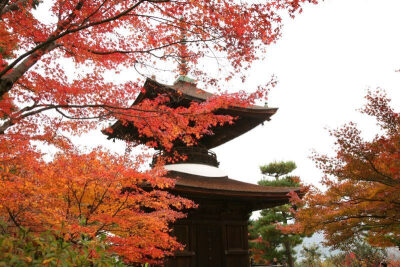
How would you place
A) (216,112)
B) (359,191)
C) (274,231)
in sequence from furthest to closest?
1. (274,231)
2. (216,112)
3. (359,191)

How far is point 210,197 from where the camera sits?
9203 millimetres

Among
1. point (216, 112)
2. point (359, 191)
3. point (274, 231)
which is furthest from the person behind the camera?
point (274, 231)

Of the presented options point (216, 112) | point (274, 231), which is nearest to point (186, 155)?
point (216, 112)

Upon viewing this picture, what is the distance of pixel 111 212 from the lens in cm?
594

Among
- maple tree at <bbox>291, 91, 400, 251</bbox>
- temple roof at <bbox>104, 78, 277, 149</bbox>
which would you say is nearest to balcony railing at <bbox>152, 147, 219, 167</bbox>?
temple roof at <bbox>104, 78, 277, 149</bbox>

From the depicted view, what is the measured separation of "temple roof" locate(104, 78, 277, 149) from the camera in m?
10.0

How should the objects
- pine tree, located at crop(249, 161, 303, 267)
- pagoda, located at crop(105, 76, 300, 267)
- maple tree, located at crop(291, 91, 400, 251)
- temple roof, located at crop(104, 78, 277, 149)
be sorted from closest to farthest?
maple tree, located at crop(291, 91, 400, 251) → pagoda, located at crop(105, 76, 300, 267) → temple roof, located at crop(104, 78, 277, 149) → pine tree, located at crop(249, 161, 303, 267)

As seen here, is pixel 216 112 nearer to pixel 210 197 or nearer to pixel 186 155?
pixel 186 155

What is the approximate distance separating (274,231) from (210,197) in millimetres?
11811

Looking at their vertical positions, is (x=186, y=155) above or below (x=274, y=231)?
above

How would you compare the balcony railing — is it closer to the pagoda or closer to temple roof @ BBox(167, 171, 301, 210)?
the pagoda

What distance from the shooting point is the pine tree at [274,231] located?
19.2m

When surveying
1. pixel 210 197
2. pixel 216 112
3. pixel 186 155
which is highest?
pixel 216 112

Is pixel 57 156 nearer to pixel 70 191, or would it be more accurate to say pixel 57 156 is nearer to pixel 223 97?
pixel 70 191
